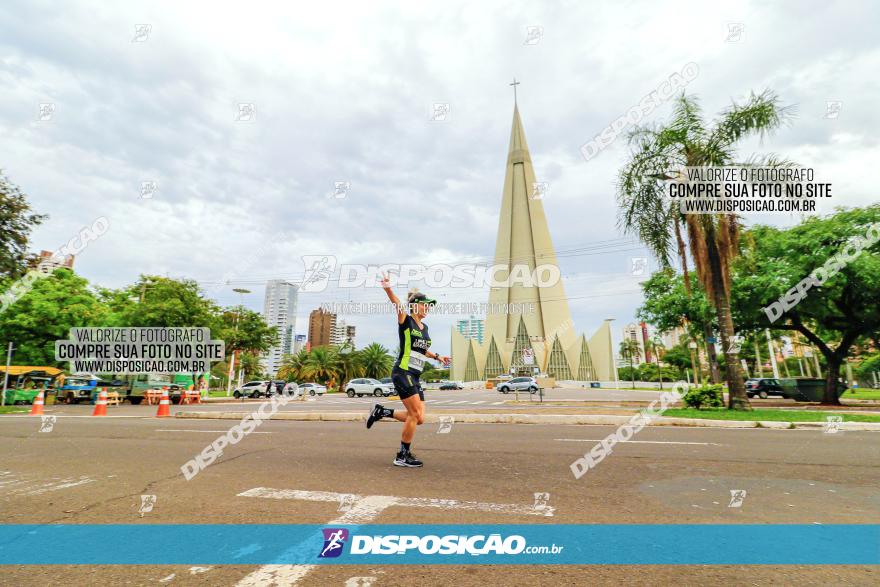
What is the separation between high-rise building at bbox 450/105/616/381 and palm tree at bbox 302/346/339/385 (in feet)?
123

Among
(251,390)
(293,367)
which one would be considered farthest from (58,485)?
(293,367)

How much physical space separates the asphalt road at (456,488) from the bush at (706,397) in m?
6.68

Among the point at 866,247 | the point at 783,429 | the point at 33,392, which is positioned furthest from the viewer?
the point at 33,392

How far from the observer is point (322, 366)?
174 ft

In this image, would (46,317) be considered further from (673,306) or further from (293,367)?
(673,306)

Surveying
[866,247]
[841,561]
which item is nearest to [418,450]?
[841,561]

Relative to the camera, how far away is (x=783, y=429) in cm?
953

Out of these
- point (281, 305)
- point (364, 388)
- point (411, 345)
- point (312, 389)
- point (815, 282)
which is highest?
point (281, 305)

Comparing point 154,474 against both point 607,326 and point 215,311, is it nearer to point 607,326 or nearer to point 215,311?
point 215,311

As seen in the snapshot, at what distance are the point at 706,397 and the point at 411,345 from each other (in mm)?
12930

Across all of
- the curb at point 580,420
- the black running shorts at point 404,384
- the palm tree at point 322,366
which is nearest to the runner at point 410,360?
the black running shorts at point 404,384

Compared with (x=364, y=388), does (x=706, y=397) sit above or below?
above

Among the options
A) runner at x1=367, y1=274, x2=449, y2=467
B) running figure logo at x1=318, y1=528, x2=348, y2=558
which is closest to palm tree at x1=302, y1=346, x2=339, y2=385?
runner at x1=367, y1=274, x2=449, y2=467

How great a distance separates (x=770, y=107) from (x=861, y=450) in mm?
10823
